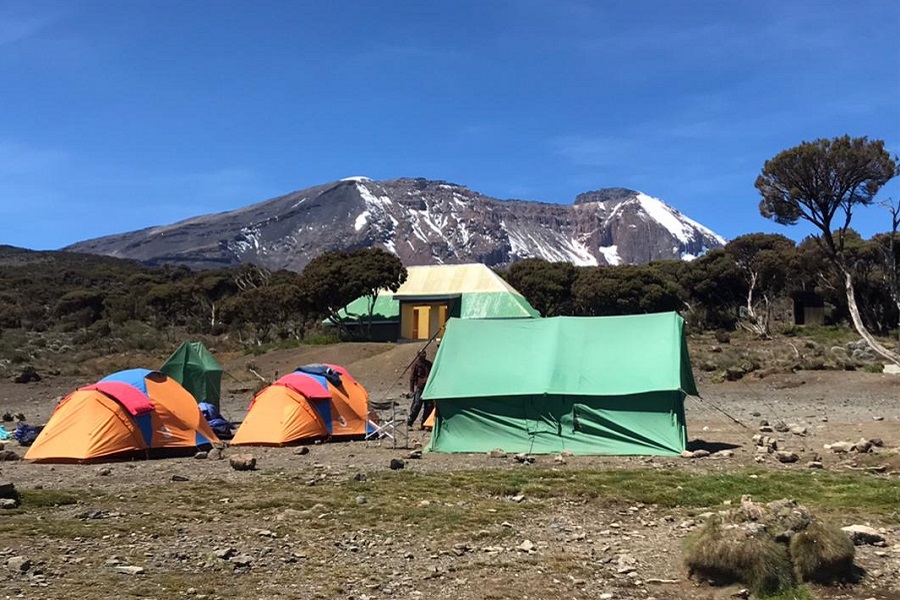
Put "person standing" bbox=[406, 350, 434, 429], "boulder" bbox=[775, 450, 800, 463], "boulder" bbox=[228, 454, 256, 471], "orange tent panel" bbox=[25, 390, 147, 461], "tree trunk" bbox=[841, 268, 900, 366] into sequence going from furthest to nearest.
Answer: "tree trunk" bbox=[841, 268, 900, 366] < "person standing" bbox=[406, 350, 434, 429] < "orange tent panel" bbox=[25, 390, 147, 461] < "boulder" bbox=[228, 454, 256, 471] < "boulder" bbox=[775, 450, 800, 463]

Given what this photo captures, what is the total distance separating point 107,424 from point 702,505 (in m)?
10.9

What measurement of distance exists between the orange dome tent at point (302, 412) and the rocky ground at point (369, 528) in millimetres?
728

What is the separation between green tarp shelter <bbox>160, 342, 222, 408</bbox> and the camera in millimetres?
21125

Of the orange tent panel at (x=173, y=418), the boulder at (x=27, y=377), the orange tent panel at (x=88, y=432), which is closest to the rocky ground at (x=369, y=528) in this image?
the orange tent panel at (x=88, y=432)

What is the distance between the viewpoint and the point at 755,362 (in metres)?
32.6

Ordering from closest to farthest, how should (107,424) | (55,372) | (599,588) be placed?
1. (599,588)
2. (107,424)
3. (55,372)

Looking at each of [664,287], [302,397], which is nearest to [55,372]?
[302,397]

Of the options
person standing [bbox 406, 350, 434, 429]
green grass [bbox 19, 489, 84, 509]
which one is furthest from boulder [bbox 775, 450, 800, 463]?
green grass [bbox 19, 489, 84, 509]

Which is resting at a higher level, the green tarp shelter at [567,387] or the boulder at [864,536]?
the green tarp shelter at [567,387]

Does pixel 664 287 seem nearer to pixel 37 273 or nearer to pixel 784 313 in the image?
pixel 784 313

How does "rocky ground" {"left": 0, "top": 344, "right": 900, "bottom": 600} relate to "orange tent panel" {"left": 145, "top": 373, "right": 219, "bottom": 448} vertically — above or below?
below

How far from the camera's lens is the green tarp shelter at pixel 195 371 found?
21125mm

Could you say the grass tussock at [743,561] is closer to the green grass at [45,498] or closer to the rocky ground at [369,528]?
the rocky ground at [369,528]

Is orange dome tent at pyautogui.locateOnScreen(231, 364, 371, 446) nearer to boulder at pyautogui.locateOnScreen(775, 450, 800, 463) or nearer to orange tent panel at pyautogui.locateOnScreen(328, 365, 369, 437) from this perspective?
orange tent panel at pyautogui.locateOnScreen(328, 365, 369, 437)
